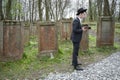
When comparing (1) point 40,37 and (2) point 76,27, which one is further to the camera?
(1) point 40,37

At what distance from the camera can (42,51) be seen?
11.4m

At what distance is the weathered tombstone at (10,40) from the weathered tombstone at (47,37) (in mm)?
1218

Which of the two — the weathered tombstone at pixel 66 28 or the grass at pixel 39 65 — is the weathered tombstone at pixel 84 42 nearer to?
the grass at pixel 39 65

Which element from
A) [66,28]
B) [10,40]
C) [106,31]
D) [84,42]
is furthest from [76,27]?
[66,28]

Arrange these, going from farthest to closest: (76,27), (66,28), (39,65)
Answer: (66,28) < (39,65) < (76,27)

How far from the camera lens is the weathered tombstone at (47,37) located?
11.3 m

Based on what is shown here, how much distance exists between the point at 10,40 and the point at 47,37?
201 cm

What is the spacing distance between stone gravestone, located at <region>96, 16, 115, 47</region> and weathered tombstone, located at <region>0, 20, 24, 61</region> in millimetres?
5460

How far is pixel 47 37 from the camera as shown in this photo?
37.6 feet

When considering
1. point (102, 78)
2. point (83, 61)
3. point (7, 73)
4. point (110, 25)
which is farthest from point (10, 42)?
point (110, 25)

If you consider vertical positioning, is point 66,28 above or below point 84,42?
above

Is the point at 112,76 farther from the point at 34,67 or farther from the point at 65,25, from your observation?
the point at 65,25

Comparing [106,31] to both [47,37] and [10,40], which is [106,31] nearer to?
[47,37]

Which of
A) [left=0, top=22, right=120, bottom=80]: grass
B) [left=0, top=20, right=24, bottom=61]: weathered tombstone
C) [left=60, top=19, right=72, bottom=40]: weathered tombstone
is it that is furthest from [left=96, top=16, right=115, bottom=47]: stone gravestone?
[left=0, top=20, right=24, bottom=61]: weathered tombstone
